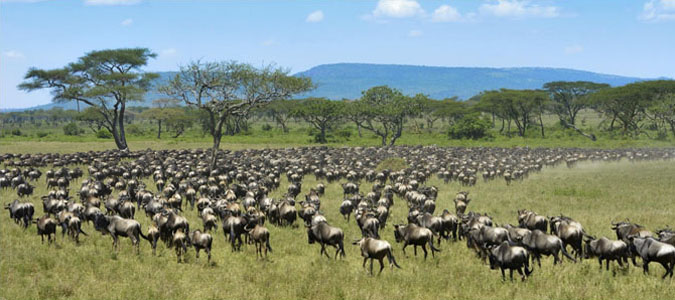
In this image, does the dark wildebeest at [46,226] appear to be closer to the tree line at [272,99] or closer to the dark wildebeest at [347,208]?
the dark wildebeest at [347,208]

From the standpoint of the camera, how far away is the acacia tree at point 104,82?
47781 mm

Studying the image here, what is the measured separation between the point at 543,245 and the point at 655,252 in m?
2.12

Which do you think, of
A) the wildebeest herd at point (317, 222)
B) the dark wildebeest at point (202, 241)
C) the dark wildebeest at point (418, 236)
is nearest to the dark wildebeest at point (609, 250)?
the wildebeest herd at point (317, 222)

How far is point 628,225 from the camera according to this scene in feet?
39.6

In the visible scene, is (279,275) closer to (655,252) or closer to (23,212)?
(655,252)

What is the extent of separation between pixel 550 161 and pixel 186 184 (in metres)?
28.7

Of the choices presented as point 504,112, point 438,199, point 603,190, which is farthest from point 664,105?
point 438,199

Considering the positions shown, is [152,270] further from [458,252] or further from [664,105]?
[664,105]

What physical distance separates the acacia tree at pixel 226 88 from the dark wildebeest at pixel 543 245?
70.5ft

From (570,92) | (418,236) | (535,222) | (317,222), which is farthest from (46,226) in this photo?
(570,92)

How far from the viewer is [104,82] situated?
49125 mm

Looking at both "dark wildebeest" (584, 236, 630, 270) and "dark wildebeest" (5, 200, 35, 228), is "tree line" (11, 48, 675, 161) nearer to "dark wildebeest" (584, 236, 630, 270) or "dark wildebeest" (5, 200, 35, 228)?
"dark wildebeest" (5, 200, 35, 228)

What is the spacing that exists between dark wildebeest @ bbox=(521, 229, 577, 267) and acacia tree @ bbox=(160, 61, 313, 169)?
21494mm

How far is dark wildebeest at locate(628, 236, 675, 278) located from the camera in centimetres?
958
